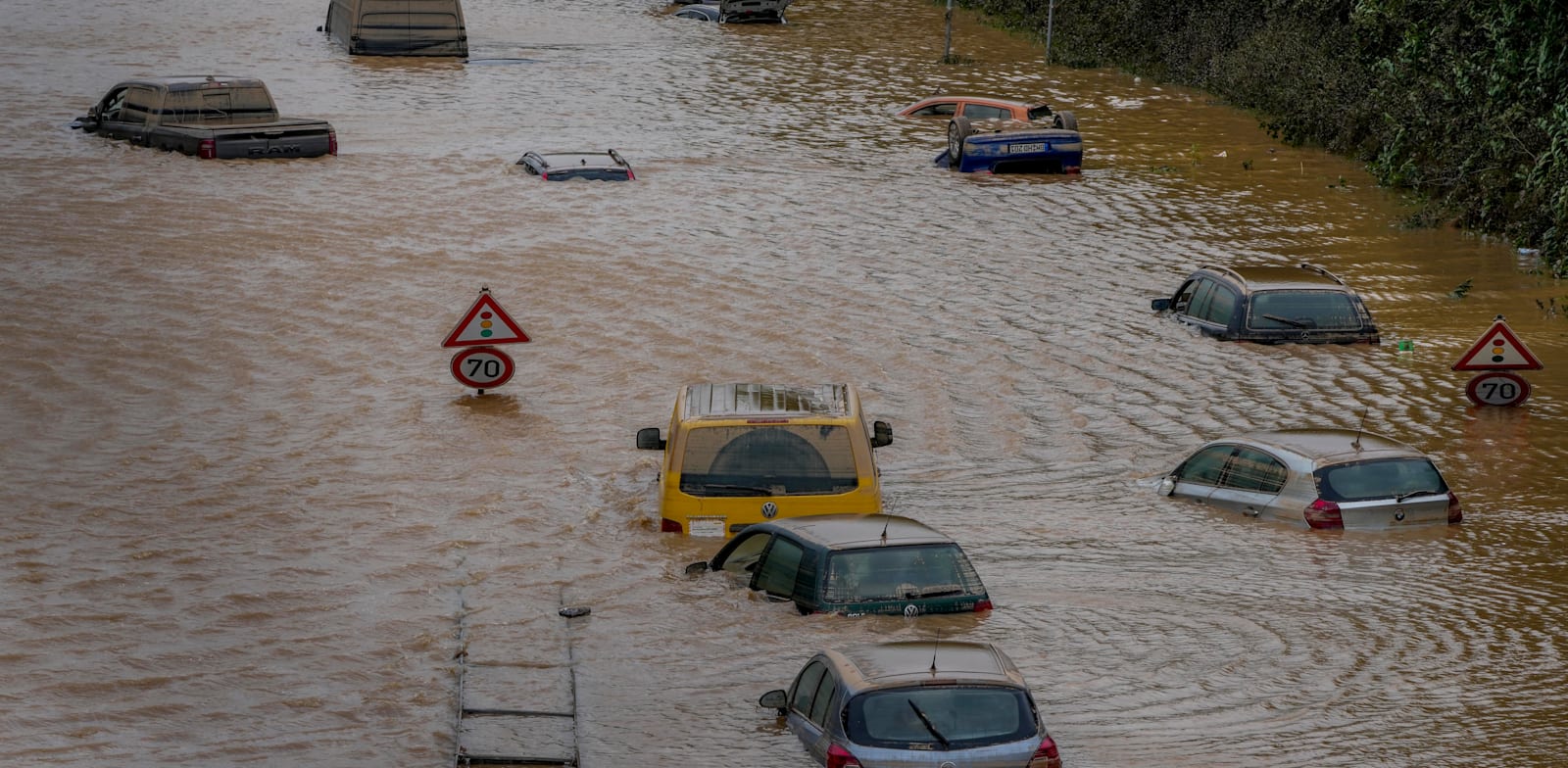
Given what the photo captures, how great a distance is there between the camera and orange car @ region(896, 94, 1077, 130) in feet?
124

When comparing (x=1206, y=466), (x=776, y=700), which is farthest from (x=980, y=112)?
(x=776, y=700)

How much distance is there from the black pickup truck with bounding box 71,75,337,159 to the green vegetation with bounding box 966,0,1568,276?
61.9 ft

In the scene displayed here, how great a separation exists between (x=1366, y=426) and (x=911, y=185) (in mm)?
15386

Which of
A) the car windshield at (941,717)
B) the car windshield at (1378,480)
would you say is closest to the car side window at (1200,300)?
the car windshield at (1378,480)

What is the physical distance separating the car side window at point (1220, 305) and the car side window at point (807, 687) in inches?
566

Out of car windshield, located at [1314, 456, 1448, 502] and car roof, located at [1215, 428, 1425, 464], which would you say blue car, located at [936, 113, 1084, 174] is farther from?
car windshield, located at [1314, 456, 1448, 502]

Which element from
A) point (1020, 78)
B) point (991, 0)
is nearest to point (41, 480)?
point (1020, 78)

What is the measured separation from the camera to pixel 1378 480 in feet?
56.7

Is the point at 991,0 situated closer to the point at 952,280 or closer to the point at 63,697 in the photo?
the point at 952,280

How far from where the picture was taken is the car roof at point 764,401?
1602 cm

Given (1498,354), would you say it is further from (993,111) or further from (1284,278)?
(993,111)

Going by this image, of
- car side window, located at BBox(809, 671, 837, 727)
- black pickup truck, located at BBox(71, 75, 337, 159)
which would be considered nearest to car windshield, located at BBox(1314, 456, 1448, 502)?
car side window, located at BBox(809, 671, 837, 727)

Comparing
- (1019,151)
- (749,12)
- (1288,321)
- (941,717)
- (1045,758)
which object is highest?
(941,717)

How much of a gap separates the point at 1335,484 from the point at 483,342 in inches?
360
